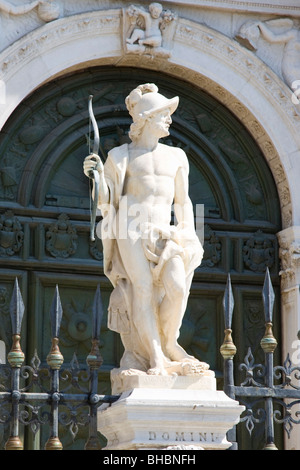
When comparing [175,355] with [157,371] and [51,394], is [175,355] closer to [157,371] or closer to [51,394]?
[157,371]

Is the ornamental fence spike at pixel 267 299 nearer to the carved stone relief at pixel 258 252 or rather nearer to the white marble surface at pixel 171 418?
the white marble surface at pixel 171 418

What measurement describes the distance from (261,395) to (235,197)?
4106mm

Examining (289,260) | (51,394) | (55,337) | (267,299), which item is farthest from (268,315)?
(289,260)

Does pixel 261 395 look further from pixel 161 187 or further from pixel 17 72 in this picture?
pixel 17 72

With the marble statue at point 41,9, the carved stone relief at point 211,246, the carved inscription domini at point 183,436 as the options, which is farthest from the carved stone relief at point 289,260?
the carved inscription domini at point 183,436

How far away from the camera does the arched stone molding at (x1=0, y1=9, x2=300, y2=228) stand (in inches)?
510

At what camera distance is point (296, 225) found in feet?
43.4

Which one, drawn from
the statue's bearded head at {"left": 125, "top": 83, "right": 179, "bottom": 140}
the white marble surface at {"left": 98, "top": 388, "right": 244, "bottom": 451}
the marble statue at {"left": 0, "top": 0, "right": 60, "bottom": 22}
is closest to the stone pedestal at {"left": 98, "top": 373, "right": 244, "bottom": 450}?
the white marble surface at {"left": 98, "top": 388, "right": 244, "bottom": 451}

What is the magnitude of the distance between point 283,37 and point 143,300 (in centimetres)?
485

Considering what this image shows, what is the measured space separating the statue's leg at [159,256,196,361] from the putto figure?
4.02 meters

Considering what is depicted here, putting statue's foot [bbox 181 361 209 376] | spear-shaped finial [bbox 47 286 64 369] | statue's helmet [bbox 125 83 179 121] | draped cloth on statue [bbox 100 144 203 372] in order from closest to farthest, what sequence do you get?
spear-shaped finial [bbox 47 286 64 369] → statue's foot [bbox 181 361 209 376] → draped cloth on statue [bbox 100 144 203 372] → statue's helmet [bbox 125 83 179 121]

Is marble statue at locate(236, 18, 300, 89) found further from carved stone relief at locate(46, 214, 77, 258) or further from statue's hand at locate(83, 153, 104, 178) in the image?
statue's hand at locate(83, 153, 104, 178)
